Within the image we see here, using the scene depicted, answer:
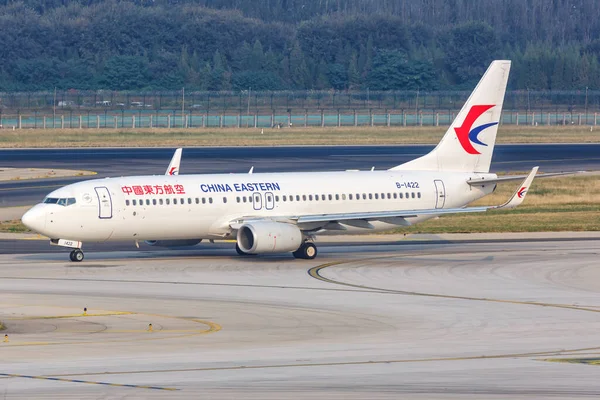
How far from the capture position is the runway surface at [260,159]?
89.5 metres

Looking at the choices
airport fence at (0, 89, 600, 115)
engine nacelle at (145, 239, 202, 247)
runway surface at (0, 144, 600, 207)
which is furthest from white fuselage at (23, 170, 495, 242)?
airport fence at (0, 89, 600, 115)

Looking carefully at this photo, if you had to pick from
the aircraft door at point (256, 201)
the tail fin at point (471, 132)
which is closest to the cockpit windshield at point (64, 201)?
the aircraft door at point (256, 201)

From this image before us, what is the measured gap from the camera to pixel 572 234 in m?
57.7

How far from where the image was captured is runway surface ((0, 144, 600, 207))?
89500 mm

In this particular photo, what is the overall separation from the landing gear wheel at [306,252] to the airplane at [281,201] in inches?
1.7

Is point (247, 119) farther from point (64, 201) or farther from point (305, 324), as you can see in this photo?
point (305, 324)

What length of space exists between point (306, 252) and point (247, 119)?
116126 millimetres

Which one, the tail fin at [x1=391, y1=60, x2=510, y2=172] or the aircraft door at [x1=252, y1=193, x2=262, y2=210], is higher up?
the tail fin at [x1=391, y1=60, x2=510, y2=172]

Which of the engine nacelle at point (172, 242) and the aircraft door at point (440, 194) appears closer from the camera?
the engine nacelle at point (172, 242)

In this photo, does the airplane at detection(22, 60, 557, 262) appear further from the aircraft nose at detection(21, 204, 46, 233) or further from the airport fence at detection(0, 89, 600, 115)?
the airport fence at detection(0, 89, 600, 115)

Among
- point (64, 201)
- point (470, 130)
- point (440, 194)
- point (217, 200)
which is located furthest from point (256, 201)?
point (470, 130)

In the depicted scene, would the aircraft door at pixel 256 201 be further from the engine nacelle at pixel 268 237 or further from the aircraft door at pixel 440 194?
the aircraft door at pixel 440 194

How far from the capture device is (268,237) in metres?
46.4

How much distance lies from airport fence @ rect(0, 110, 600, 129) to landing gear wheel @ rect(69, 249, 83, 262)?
96.9 meters
